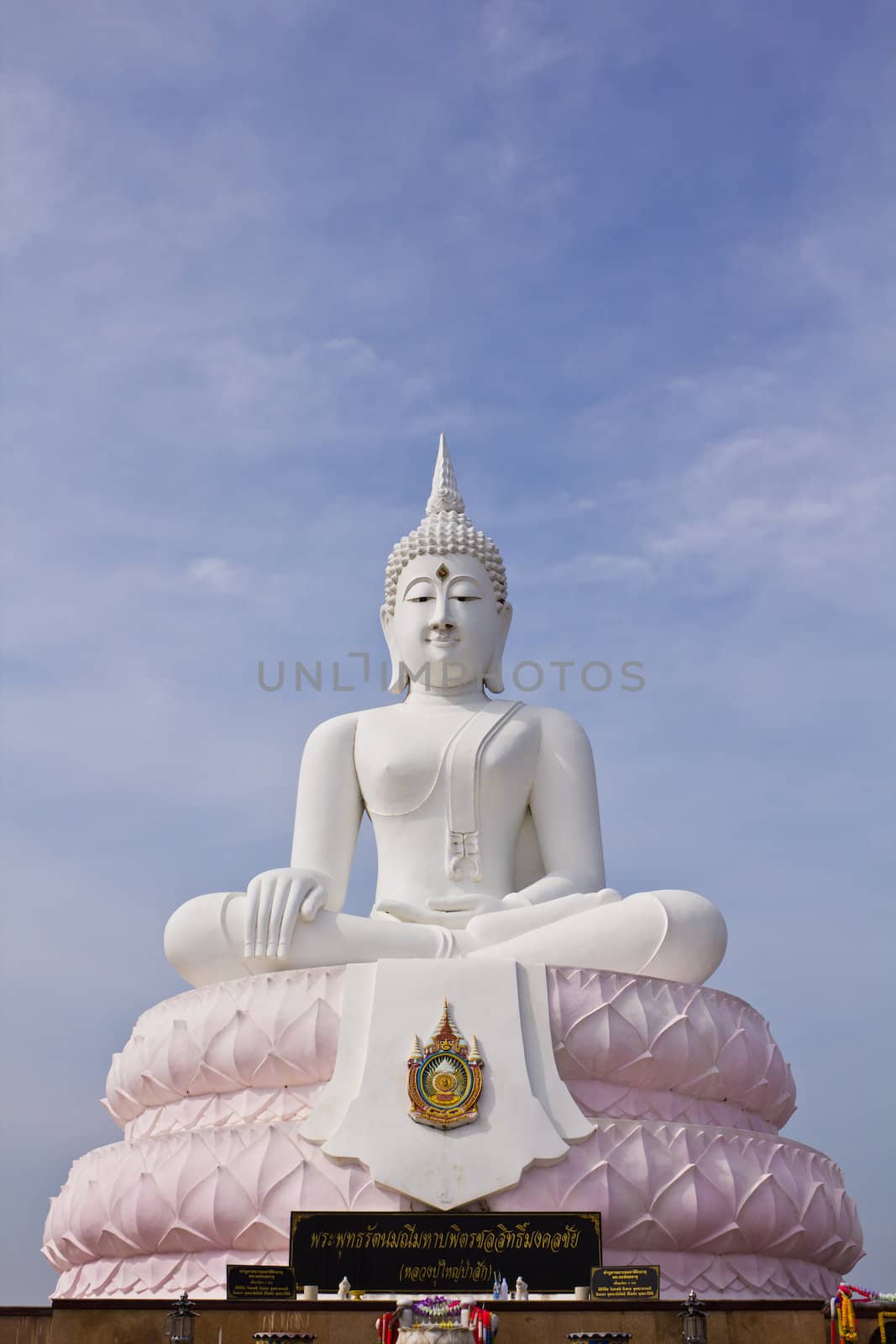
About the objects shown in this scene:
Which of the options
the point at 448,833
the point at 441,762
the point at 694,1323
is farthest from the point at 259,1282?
the point at 441,762

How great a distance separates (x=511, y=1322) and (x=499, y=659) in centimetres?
659

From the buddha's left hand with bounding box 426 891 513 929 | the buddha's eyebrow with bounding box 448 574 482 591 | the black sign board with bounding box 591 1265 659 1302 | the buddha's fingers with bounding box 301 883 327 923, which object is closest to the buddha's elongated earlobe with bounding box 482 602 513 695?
the buddha's eyebrow with bounding box 448 574 482 591

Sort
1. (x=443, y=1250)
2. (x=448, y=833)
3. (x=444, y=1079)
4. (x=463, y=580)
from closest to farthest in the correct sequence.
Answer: (x=443, y=1250) → (x=444, y=1079) → (x=448, y=833) → (x=463, y=580)

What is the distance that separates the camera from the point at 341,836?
12.5 m

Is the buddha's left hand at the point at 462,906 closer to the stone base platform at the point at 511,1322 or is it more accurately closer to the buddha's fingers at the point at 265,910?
the buddha's fingers at the point at 265,910

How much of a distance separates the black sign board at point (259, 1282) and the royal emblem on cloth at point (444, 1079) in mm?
1401

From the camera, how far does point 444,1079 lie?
9.70 metres

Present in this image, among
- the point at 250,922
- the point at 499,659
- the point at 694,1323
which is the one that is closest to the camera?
the point at 694,1323

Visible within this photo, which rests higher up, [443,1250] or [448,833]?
[448,833]

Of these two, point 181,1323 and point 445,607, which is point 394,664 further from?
point 181,1323

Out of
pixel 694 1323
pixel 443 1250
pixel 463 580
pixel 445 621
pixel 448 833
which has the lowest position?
pixel 694 1323

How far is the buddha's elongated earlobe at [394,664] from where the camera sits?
1333cm

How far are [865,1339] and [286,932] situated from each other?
4.53 m

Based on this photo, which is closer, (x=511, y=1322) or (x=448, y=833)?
(x=511, y=1322)
